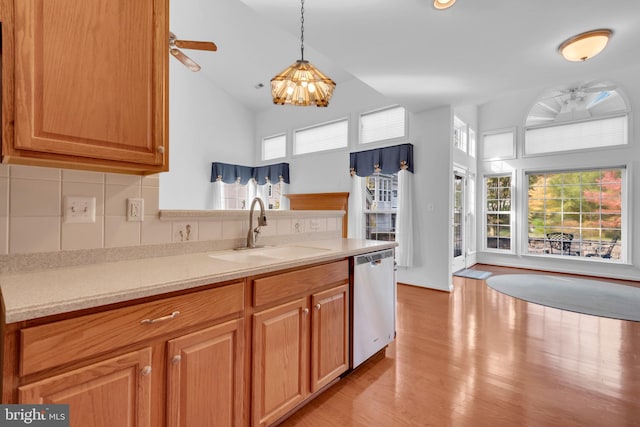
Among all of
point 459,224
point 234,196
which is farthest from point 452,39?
point 234,196

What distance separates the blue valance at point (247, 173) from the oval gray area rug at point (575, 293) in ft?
14.6

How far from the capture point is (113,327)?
93 centimetres

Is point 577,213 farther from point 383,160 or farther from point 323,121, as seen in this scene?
point 323,121

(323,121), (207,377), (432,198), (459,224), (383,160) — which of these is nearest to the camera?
(207,377)

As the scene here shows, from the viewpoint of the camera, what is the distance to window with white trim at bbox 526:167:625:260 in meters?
5.18

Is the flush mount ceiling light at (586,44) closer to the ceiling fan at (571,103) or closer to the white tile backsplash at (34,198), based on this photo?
the ceiling fan at (571,103)

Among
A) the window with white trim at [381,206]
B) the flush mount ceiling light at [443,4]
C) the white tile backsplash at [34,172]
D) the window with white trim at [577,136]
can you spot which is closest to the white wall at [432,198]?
the window with white trim at [381,206]

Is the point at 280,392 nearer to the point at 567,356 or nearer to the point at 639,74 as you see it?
the point at 567,356

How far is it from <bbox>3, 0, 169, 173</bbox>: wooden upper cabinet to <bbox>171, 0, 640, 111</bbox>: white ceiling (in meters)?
1.45

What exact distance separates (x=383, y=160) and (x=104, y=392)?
4585 mm

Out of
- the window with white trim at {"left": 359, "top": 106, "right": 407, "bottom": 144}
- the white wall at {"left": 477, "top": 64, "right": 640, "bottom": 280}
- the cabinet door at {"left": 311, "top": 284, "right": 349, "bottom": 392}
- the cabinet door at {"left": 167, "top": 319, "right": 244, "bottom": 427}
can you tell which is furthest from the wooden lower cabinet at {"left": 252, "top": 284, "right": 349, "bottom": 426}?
the white wall at {"left": 477, "top": 64, "right": 640, "bottom": 280}

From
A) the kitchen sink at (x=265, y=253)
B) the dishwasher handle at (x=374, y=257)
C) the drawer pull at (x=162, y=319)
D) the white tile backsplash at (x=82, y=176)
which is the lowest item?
the drawer pull at (x=162, y=319)

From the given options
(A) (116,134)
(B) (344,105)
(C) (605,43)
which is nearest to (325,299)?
(A) (116,134)

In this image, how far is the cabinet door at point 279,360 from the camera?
1361 mm
